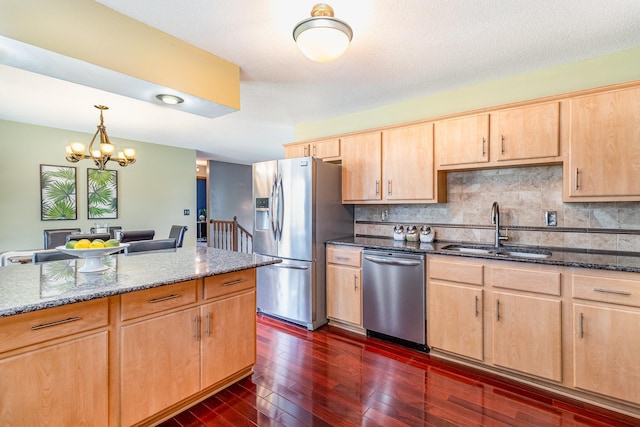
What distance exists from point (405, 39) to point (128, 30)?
1816mm

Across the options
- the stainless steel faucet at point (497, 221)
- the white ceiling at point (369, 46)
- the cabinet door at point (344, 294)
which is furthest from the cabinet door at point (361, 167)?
the stainless steel faucet at point (497, 221)

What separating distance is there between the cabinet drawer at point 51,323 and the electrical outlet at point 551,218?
3.22 m

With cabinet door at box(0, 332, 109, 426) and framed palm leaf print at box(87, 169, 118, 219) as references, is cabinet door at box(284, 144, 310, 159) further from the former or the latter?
framed palm leaf print at box(87, 169, 118, 219)

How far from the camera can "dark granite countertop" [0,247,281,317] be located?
1.28 meters

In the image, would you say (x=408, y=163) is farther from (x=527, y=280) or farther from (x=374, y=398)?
(x=374, y=398)

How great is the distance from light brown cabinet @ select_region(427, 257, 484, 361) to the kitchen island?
1.47m

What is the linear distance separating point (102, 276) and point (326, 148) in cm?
262

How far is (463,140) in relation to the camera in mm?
2707

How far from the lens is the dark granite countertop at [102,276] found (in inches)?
50.3

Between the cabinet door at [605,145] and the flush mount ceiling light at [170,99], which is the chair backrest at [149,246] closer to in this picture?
the flush mount ceiling light at [170,99]

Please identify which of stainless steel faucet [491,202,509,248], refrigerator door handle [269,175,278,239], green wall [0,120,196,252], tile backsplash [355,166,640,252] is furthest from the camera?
A: green wall [0,120,196,252]

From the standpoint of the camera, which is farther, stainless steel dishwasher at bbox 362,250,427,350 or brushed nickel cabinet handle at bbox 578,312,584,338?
stainless steel dishwasher at bbox 362,250,427,350

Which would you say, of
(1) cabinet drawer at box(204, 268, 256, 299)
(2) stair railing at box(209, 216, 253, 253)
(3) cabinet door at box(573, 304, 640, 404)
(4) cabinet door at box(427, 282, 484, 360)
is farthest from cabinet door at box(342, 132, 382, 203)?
(2) stair railing at box(209, 216, 253, 253)

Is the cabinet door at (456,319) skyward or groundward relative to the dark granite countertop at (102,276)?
groundward
